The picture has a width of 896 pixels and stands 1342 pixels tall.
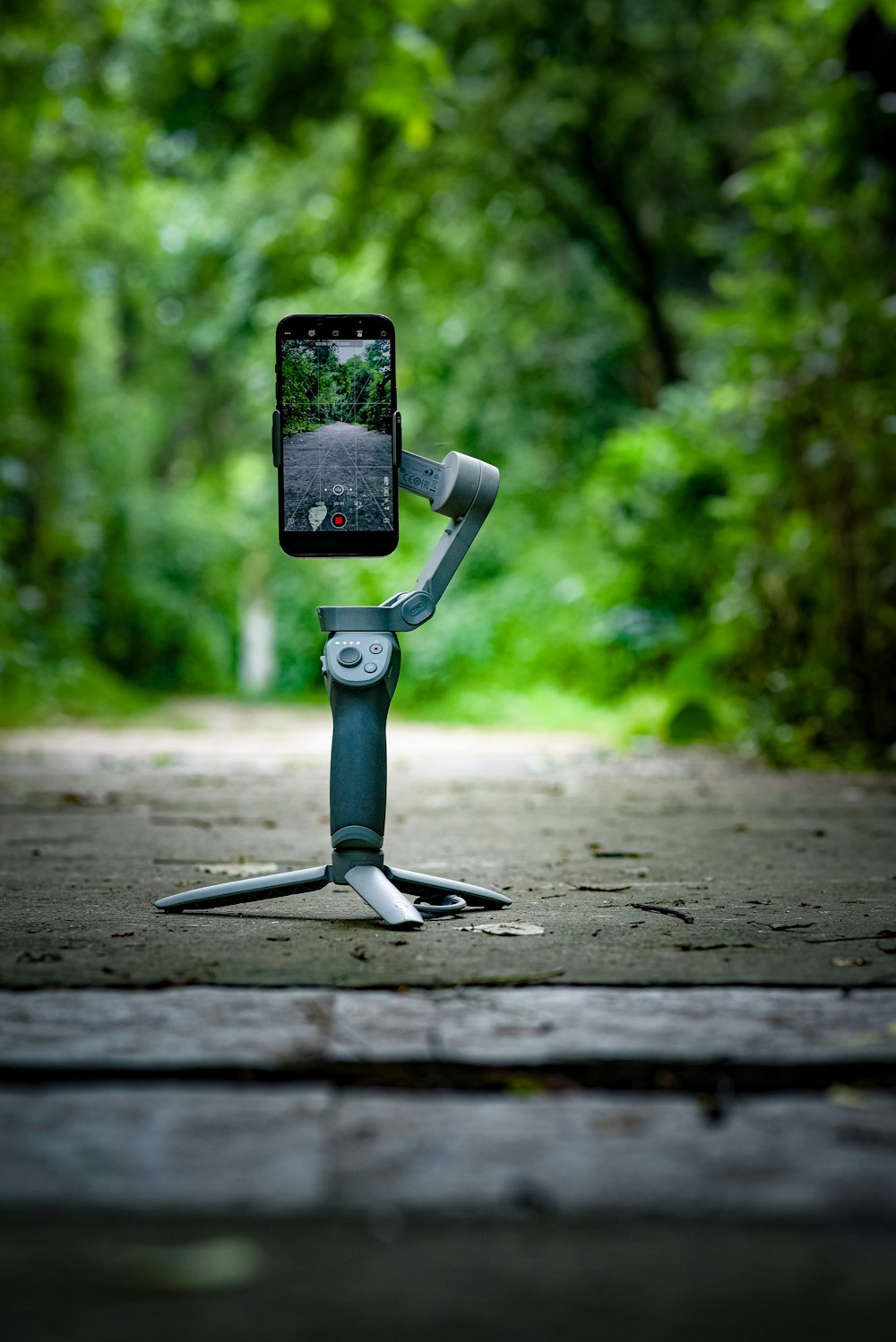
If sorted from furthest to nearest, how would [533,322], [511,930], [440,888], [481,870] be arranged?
[533,322] < [481,870] < [440,888] < [511,930]

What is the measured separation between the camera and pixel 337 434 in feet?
8.82

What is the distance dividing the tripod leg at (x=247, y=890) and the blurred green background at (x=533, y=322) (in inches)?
178

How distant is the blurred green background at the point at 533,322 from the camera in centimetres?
695

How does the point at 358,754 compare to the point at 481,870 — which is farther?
the point at 481,870

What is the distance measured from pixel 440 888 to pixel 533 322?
423 inches

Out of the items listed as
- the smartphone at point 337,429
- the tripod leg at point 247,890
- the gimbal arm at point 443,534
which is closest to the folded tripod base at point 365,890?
the tripod leg at point 247,890

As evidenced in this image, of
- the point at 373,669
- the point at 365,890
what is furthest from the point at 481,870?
the point at 373,669

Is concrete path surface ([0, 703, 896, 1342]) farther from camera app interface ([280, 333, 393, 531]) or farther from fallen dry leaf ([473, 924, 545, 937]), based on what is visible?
camera app interface ([280, 333, 393, 531])

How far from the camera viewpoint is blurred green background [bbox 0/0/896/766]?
6.95 m

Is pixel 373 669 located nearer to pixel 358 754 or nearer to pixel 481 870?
pixel 358 754

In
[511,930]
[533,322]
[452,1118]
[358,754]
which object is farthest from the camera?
[533,322]

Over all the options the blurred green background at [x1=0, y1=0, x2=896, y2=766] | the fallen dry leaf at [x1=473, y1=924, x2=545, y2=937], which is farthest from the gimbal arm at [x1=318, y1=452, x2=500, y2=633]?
the blurred green background at [x1=0, y1=0, x2=896, y2=766]

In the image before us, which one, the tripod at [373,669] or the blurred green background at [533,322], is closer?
the tripod at [373,669]

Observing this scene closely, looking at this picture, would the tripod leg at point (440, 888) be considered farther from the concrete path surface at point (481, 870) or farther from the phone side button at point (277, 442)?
the phone side button at point (277, 442)
